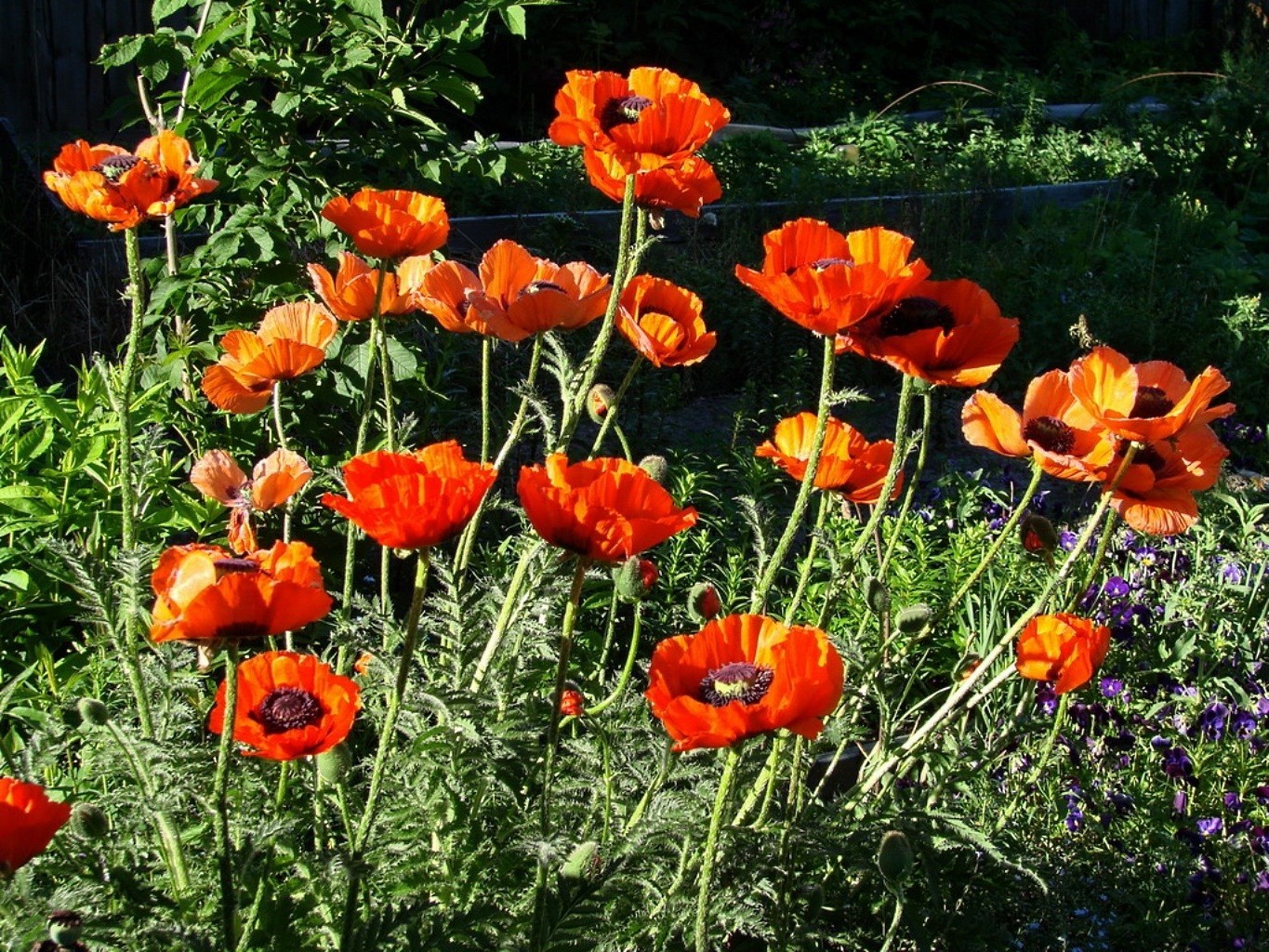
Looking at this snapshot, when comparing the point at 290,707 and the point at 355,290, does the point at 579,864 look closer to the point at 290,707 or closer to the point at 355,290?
the point at 290,707

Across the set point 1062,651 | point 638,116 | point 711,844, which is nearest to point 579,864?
point 711,844

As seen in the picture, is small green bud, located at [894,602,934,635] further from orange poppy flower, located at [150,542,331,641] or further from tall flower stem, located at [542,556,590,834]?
orange poppy flower, located at [150,542,331,641]

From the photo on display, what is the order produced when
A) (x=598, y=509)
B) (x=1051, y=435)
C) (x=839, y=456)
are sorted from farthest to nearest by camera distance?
(x=839, y=456), (x=1051, y=435), (x=598, y=509)

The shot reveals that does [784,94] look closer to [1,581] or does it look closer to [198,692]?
[1,581]

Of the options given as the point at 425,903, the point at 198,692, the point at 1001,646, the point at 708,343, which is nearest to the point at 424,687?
the point at 425,903

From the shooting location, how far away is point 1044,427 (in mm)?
1723

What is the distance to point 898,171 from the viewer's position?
6793 millimetres

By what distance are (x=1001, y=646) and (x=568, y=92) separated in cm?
85

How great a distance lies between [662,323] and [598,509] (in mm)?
496

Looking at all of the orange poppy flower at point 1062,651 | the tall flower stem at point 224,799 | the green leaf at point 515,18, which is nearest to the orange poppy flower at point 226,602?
the tall flower stem at point 224,799

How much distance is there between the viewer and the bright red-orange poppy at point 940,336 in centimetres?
154

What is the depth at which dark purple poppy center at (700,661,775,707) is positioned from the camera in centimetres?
136

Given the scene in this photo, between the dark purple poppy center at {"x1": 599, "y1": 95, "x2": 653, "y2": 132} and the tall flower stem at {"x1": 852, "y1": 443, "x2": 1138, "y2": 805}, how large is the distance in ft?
2.23

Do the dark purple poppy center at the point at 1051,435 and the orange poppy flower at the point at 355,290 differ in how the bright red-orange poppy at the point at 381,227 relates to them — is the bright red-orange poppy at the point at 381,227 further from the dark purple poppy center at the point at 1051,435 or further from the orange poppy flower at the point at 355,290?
the dark purple poppy center at the point at 1051,435
